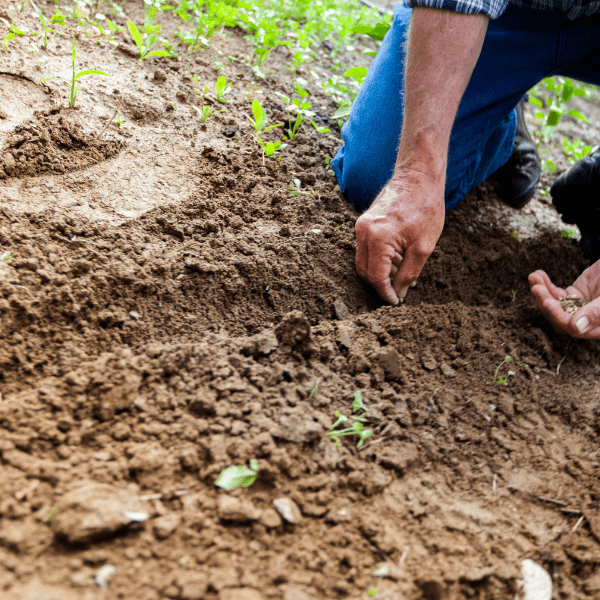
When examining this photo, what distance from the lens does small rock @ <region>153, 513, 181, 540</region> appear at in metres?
0.95

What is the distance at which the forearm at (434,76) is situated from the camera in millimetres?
1570

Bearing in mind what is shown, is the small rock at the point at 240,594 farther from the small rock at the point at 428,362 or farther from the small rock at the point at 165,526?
the small rock at the point at 428,362

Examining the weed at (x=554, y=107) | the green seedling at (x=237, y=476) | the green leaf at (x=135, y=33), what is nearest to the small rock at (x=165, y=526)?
the green seedling at (x=237, y=476)

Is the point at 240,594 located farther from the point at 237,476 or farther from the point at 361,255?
the point at 361,255

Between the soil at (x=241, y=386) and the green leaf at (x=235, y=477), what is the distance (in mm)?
19

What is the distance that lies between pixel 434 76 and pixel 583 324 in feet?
3.44

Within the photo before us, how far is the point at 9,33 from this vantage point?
6.72ft

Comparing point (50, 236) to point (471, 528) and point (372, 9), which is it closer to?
point (471, 528)

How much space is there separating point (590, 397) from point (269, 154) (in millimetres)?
1615

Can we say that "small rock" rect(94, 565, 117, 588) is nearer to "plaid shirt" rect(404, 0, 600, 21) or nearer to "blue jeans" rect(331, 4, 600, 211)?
"blue jeans" rect(331, 4, 600, 211)

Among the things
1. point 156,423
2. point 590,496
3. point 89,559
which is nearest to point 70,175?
point 156,423

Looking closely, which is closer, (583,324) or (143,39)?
(583,324)

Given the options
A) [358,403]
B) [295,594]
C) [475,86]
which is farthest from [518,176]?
[295,594]

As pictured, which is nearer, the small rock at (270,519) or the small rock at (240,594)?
the small rock at (240,594)
